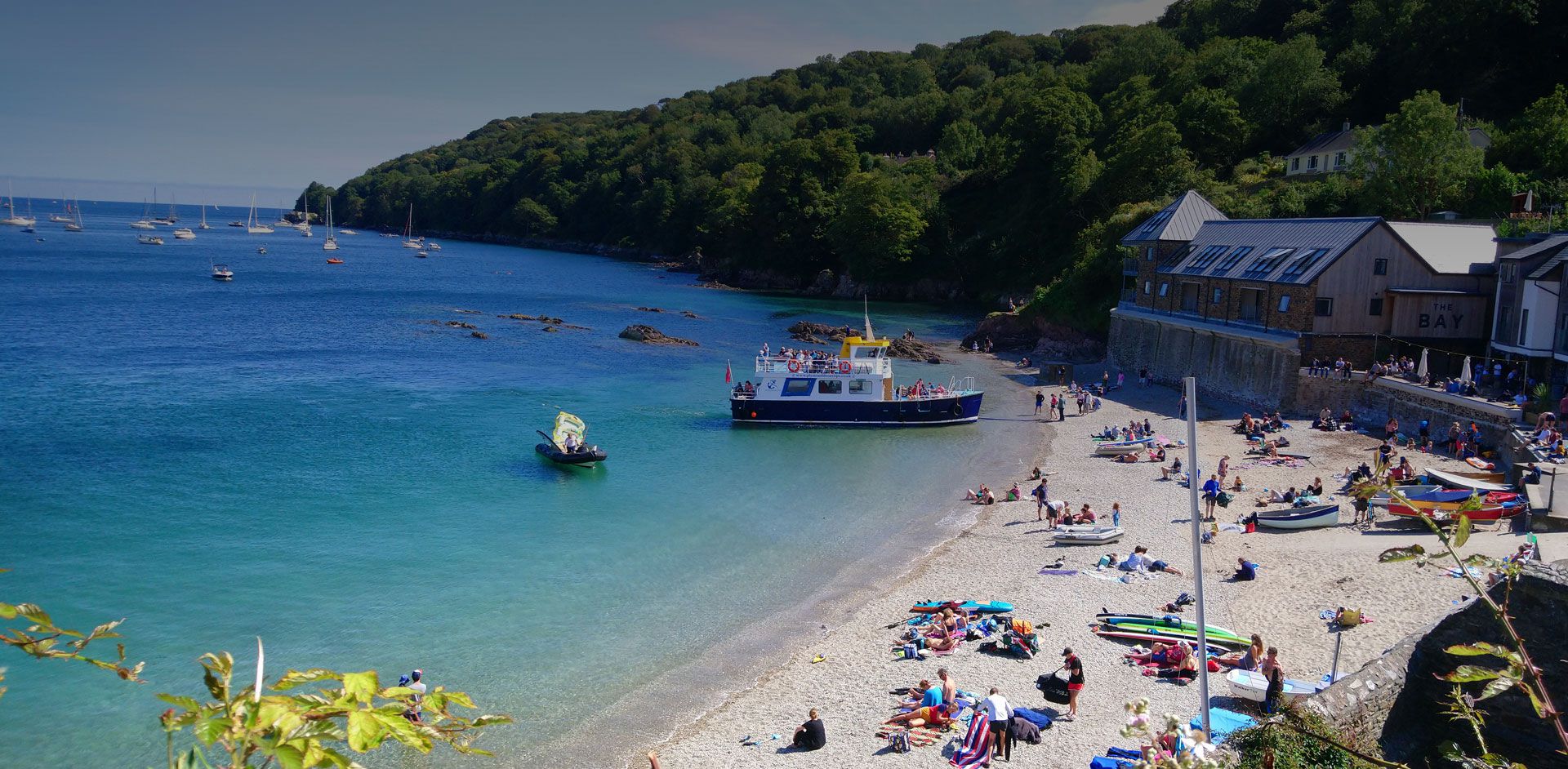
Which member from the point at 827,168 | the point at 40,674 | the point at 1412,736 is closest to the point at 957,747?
the point at 1412,736

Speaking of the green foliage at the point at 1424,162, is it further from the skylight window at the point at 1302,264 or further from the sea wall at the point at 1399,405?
the sea wall at the point at 1399,405

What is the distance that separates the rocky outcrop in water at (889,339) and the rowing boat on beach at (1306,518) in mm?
30427

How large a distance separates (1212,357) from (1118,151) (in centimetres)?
3561

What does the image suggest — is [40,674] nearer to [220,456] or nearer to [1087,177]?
[220,456]

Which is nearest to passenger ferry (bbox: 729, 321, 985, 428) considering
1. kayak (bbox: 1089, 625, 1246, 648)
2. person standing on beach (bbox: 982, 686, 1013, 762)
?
kayak (bbox: 1089, 625, 1246, 648)

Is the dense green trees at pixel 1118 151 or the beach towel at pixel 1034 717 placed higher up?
the dense green trees at pixel 1118 151

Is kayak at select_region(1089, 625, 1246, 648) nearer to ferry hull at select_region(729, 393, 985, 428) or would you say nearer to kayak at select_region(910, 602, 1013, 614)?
kayak at select_region(910, 602, 1013, 614)

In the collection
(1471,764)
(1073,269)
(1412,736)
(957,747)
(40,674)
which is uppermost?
(1073,269)

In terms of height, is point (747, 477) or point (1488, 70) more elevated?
point (1488, 70)

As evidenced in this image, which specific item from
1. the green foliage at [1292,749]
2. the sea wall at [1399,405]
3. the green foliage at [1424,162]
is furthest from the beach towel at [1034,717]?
the green foliage at [1424,162]

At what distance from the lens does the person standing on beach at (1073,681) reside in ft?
55.7

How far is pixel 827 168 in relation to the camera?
110 meters

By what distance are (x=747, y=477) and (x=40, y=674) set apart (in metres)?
20.3

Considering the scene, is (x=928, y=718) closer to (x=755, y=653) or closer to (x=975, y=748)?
(x=975, y=748)
